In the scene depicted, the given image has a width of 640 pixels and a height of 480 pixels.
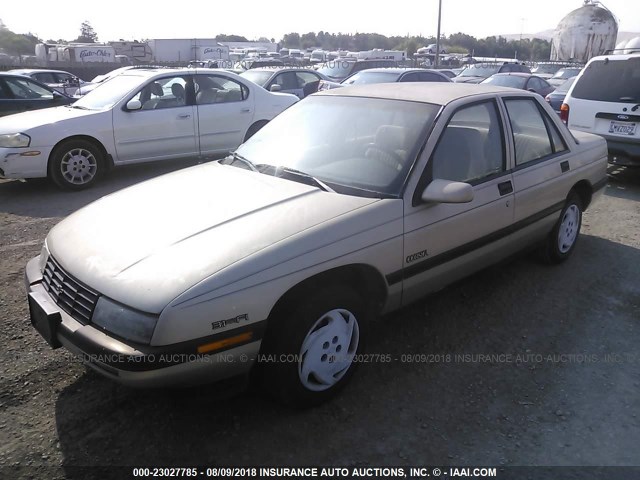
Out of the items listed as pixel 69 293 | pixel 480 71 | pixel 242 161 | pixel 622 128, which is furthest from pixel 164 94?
pixel 480 71

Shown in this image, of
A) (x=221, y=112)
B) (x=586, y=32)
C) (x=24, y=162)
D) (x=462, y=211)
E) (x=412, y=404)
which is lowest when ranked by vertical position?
(x=412, y=404)

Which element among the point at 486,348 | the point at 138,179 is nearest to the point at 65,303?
the point at 486,348

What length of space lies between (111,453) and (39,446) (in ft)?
1.18

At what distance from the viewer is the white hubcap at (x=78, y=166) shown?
704 centimetres

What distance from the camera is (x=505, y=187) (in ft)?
12.2

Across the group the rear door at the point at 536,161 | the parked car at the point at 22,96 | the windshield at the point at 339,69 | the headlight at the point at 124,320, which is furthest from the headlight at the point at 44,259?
the windshield at the point at 339,69

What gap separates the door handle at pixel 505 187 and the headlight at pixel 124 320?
2471 millimetres

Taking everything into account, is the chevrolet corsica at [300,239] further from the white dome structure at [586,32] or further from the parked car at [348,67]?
the white dome structure at [586,32]

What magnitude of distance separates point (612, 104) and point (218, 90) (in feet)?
18.3

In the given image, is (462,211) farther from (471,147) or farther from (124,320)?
(124,320)

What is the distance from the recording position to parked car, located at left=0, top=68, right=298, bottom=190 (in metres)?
6.80

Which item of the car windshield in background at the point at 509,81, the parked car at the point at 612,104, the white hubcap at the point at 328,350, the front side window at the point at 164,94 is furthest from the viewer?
the car windshield in background at the point at 509,81

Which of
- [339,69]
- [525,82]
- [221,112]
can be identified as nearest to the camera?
[221,112]

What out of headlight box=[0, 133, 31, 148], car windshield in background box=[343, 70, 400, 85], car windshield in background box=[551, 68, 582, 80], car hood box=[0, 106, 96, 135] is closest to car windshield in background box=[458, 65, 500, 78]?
car windshield in background box=[551, 68, 582, 80]
